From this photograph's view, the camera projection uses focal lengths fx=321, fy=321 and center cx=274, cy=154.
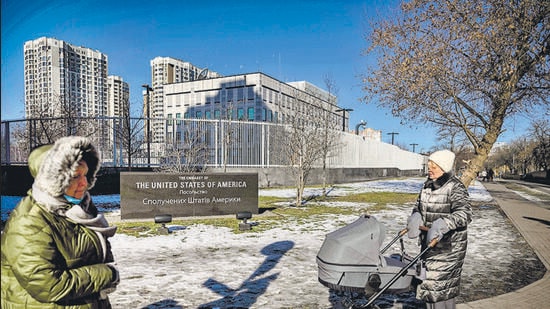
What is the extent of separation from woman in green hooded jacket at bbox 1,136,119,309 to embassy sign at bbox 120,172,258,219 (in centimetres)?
882

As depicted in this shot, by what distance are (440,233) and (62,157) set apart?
10.6 feet

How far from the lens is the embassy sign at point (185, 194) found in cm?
1017

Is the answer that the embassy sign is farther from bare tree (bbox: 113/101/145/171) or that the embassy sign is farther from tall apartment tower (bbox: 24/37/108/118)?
tall apartment tower (bbox: 24/37/108/118)

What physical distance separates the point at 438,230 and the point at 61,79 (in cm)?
3200

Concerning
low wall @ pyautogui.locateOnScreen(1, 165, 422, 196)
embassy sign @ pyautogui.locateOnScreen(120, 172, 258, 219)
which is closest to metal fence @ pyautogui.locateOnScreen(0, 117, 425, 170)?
low wall @ pyautogui.locateOnScreen(1, 165, 422, 196)

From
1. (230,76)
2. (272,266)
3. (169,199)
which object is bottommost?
(272,266)

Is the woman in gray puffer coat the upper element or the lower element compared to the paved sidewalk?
upper

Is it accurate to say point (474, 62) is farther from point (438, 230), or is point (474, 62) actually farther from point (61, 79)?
point (61, 79)

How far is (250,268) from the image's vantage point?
19.5ft

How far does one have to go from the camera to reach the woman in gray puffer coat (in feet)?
10.9

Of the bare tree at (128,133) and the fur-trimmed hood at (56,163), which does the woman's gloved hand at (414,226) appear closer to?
the fur-trimmed hood at (56,163)

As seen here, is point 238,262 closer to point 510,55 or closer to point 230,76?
point 510,55

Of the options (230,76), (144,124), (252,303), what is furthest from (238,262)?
(230,76)

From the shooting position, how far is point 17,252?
1681mm
